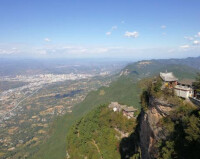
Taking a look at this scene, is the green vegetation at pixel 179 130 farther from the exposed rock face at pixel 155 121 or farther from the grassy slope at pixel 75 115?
Answer: the grassy slope at pixel 75 115

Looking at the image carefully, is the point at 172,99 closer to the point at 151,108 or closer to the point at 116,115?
the point at 151,108

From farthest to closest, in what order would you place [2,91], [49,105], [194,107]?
[2,91], [49,105], [194,107]

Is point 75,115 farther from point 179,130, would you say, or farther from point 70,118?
point 179,130

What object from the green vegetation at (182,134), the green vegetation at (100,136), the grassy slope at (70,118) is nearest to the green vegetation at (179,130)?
the green vegetation at (182,134)

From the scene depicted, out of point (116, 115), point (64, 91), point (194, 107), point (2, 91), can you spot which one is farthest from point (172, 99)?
point (2, 91)

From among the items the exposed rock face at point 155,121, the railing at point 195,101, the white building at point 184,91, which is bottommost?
the exposed rock face at point 155,121

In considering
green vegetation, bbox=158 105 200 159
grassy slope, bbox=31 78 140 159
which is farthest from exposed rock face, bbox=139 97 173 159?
grassy slope, bbox=31 78 140 159

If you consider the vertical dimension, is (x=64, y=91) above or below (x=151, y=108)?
below

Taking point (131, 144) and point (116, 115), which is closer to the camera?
point (131, 144)

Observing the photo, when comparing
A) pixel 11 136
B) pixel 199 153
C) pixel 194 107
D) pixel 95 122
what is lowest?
pixel 11 136
